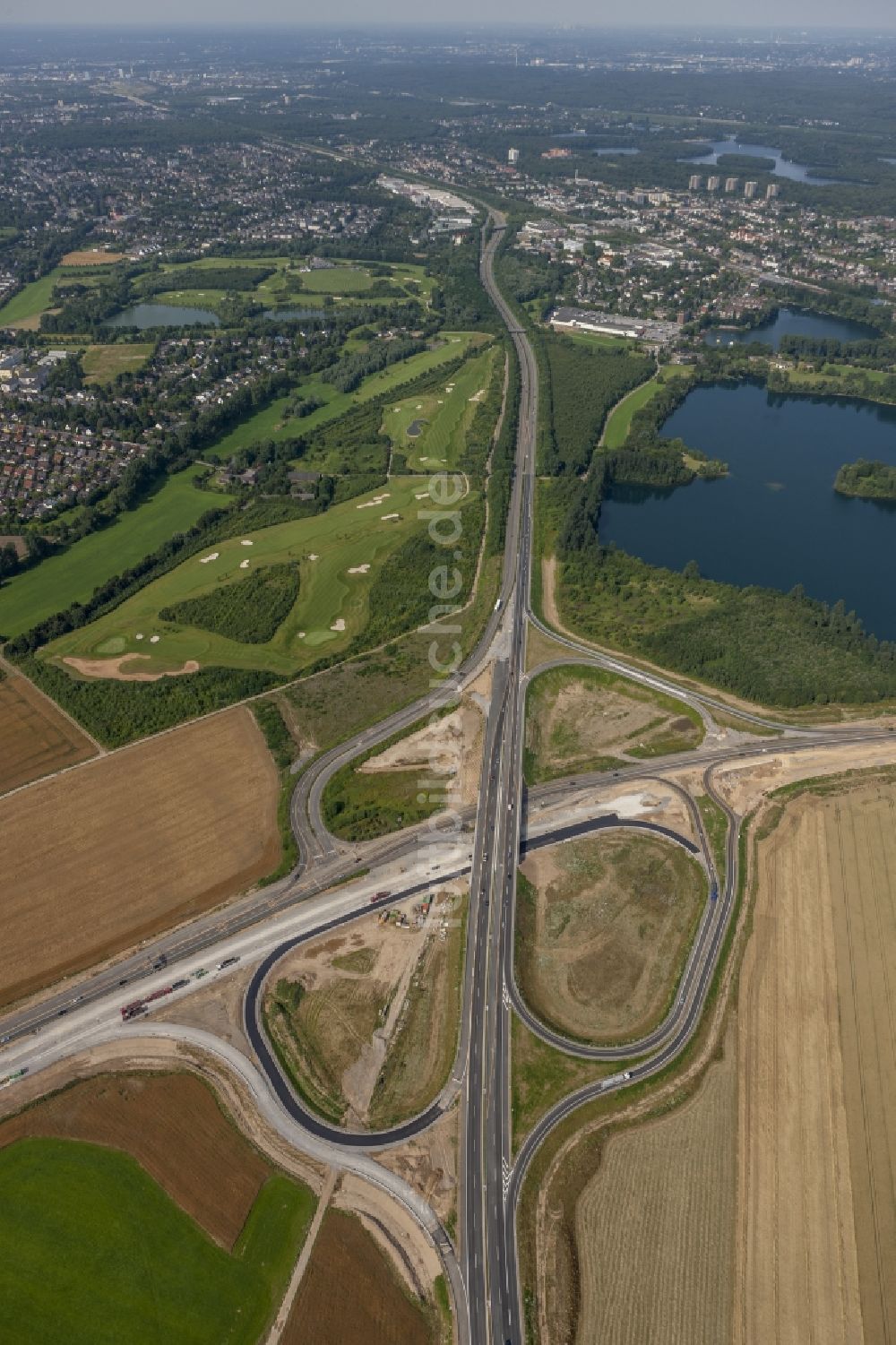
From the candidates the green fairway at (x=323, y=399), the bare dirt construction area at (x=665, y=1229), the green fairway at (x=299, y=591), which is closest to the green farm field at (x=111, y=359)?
the green fairway at (x=323, y=399)

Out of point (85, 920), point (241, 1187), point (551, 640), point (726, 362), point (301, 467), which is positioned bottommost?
point (241, 1187)

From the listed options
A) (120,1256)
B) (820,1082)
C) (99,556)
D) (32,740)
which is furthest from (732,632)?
(99,556)

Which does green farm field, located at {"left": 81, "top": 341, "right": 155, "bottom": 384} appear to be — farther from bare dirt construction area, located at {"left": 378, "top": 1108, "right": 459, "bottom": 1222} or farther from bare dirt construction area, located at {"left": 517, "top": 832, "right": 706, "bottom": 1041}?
bare dirt construction area, located at {"left": 378, "top": 1108, "right": 459, "bottom": 1222}

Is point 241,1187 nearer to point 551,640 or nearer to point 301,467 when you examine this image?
point 551,640

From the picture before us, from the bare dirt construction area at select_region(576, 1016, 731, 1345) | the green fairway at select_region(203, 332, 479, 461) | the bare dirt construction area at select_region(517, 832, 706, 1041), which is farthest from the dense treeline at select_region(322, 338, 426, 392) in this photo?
the bare dirt construction area at select_region(576, 1016, 731, 1345)

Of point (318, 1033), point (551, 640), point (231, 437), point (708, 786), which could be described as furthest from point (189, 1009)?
point (231, 437)

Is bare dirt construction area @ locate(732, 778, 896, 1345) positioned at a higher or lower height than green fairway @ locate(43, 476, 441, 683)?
lower

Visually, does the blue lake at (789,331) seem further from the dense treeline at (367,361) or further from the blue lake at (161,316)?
the blue lake at (161,316)
